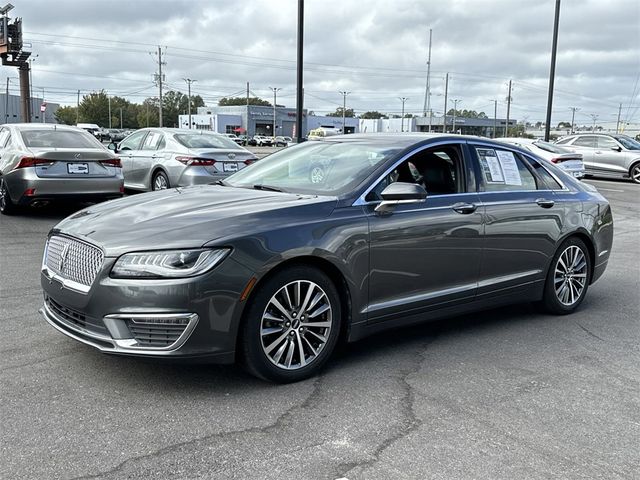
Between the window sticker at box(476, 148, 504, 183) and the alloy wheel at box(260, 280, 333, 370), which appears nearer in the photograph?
the alloy wheel at box(260, 280, 333, 370)

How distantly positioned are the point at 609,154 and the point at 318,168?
2083cm

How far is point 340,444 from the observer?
10.7ft

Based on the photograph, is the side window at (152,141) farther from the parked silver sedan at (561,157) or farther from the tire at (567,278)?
the parked silver sedan at (561,157)

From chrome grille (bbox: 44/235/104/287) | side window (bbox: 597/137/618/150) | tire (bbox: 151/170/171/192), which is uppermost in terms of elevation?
side window (bbox: 597/137/618/150)

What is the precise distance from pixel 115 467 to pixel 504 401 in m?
2.25

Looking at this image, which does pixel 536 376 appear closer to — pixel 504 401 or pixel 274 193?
pixel 504 401

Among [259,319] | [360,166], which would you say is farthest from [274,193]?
[259,319]

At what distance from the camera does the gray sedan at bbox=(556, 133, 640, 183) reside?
22516 millimetres

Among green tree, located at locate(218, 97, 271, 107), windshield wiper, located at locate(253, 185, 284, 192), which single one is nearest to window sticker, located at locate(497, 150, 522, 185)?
windshield wiper, located at locate(253, 185, 284, 192)

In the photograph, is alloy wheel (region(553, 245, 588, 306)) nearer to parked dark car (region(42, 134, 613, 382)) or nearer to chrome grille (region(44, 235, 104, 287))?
parked dark car (region(42, 134, 613, 382))

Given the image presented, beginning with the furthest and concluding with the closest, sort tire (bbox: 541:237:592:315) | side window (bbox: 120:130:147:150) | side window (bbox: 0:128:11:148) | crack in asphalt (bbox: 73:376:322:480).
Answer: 1. side window (bbox: 120:130:147:150)
2. side window (bbox: 0:128:11:148)
3. tire (bbox: 541:237:592:315)
4. crack in asphalt (bbox: 73:376:322:480)

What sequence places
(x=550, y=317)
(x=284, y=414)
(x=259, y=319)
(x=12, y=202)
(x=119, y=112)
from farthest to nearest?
(x=119, y=112) < (x=12, y=202) < (x=550, y=317) < (x=259, y=319) < (x=284, y=414)

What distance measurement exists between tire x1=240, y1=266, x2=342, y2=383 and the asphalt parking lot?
0.14 meters

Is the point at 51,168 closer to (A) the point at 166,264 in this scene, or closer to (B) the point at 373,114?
(A) the point at 166,264
